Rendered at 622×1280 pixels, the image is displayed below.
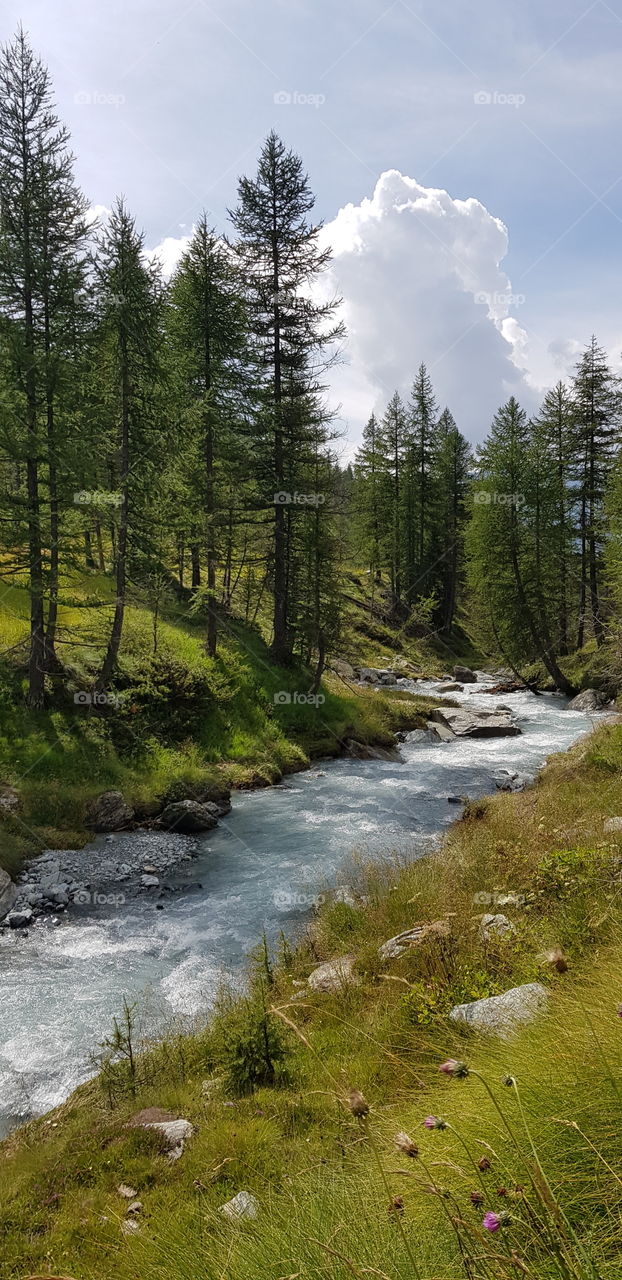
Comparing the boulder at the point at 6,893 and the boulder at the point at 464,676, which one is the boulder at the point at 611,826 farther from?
the boulder at the point at 464,676

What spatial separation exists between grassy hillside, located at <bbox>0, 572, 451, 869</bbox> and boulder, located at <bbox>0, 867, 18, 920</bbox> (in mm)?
658

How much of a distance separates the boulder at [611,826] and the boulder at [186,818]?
8989mm

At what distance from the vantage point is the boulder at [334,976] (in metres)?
6.55

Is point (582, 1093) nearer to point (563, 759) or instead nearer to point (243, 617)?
point (563, 759)

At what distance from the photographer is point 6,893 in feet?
34.2

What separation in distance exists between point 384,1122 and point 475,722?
23.5 metres

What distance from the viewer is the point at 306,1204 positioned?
248 centimetres

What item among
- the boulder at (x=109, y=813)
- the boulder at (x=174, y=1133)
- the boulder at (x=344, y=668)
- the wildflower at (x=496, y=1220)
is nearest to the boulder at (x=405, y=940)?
the boulder at (x=174, y=1133)

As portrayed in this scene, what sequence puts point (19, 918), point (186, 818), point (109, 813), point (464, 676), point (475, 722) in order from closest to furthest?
point (19, 918)
point (109, 813)
point (186, 818)
point (475, 722)
point (464, 676)

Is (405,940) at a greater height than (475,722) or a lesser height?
greater

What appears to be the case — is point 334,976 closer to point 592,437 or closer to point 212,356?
point 212,356

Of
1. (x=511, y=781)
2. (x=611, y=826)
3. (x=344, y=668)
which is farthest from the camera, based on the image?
(x=344, y=668)

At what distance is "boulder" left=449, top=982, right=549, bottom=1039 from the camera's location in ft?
12.4

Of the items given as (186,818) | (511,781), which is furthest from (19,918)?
(511,781)
